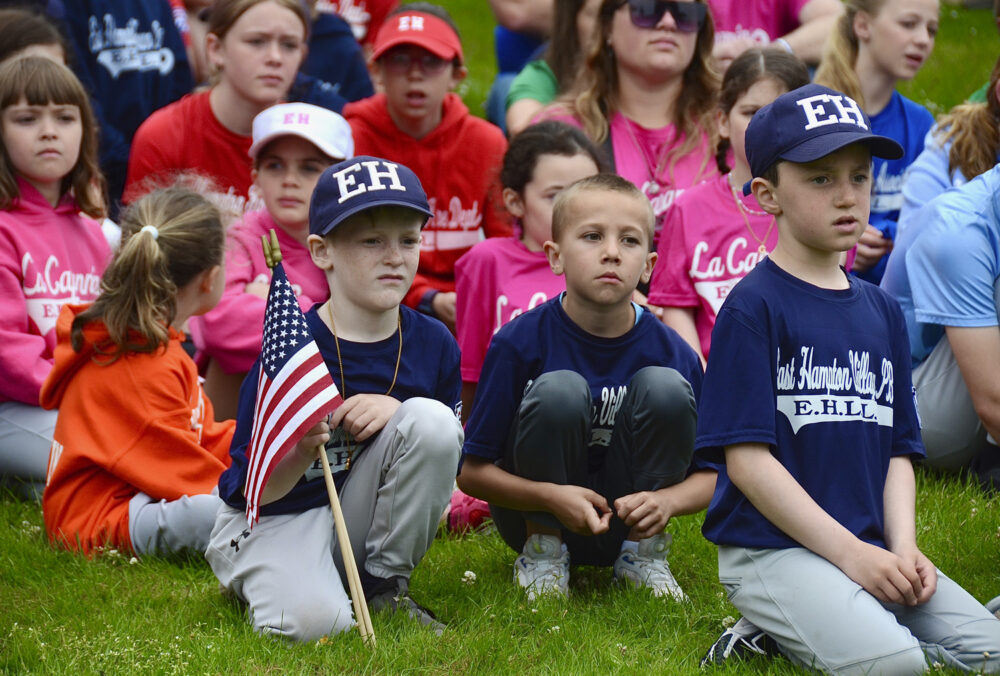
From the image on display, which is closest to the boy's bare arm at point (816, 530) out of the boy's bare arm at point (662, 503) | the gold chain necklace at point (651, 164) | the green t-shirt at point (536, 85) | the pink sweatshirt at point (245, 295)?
the boy's bare arm at point (662, 503)

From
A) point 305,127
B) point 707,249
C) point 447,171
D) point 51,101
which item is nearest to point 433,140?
point 447,171

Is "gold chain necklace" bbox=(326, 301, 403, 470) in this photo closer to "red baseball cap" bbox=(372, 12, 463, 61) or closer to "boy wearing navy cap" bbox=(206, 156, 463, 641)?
"boy wearing navy cap" bbox=(206, 156, 463, 641)

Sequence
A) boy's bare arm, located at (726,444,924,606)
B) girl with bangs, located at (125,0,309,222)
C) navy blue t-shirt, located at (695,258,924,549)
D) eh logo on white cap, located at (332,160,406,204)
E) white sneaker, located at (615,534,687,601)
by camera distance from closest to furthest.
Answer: boy's bare arm, located at (726,444,924,606) → navy blue t-shirt, located at (695,258,924,549) → eh logo on white cap, located at (332,160,406,204) → white sneaker, located at (615,534,687,601) → girl with bangs, located at (125,0,309,222)

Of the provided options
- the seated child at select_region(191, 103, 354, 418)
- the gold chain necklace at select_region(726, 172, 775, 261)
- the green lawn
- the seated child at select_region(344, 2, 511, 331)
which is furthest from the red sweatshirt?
the green lawn

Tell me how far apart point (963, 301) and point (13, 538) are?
361 cm

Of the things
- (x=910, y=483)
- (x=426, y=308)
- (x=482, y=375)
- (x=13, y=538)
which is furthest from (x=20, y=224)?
(x=910, y=483)

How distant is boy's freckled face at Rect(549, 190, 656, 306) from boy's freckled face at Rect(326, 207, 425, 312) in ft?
1.76

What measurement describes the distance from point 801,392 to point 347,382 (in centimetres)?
138

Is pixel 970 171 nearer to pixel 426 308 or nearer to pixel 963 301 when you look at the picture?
pixel 963 301

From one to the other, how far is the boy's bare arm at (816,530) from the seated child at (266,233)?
2.64 meters

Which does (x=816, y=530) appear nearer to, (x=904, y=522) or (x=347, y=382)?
(x=904, y=522)

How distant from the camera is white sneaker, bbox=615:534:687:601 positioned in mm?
4125

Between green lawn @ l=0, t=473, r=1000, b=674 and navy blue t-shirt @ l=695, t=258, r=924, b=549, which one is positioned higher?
navy blue t-shirt @ l=695, t=258, r=924, b=549

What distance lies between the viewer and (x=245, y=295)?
5590 mm
